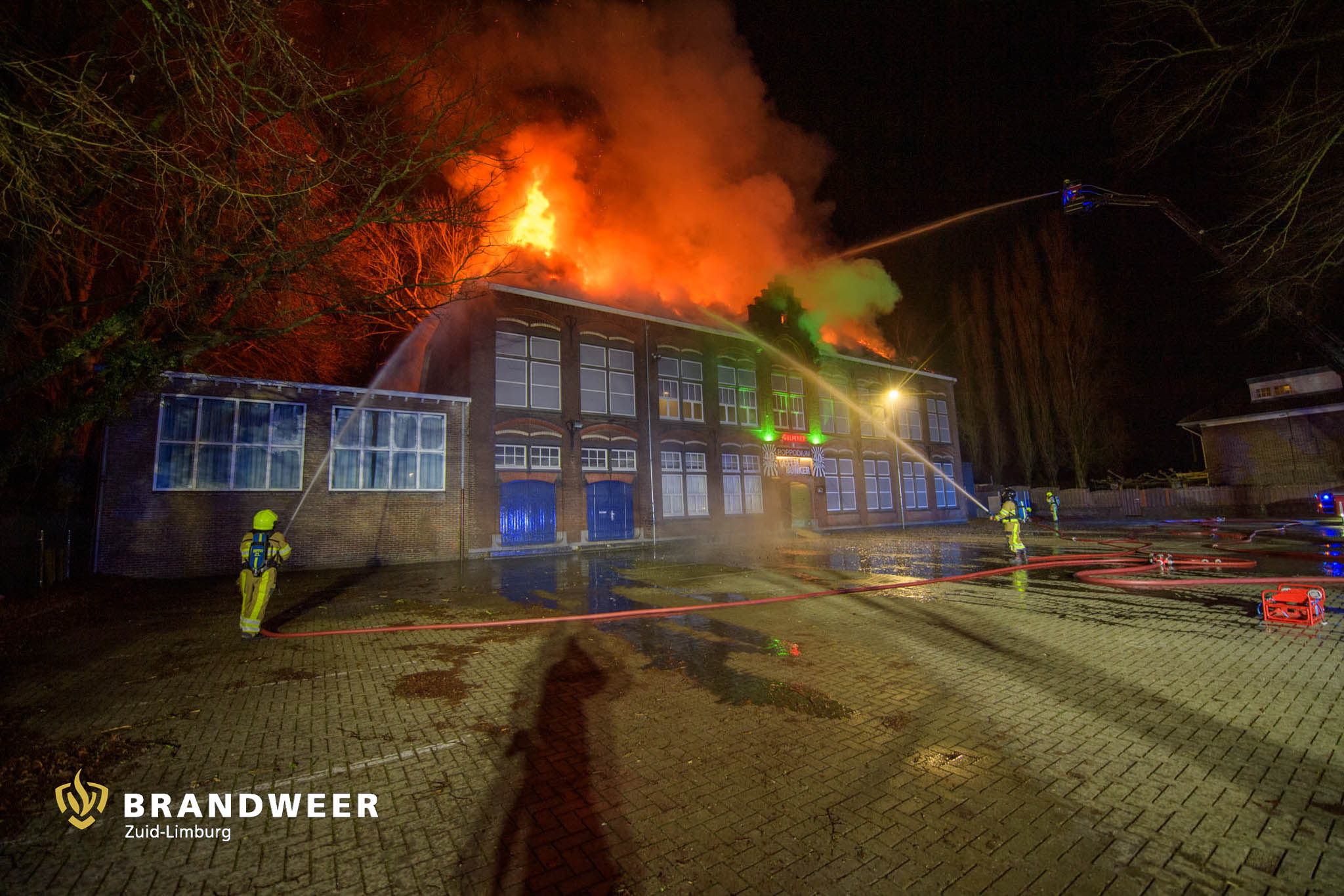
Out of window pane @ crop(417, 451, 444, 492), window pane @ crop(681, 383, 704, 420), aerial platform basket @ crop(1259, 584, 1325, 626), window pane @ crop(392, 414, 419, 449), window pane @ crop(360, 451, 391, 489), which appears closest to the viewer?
aerial platform basket @ crop(1259, 584, 1325, 626)

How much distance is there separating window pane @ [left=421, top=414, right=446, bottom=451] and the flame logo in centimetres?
1449

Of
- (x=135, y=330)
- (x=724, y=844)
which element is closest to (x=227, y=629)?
(x=135, y=330)

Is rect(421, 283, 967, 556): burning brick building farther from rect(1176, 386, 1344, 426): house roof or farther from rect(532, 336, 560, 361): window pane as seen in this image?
rect(1176, 386, 1344, 426): house roof

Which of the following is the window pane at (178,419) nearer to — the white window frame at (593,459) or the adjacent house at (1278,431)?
the white window frame at (593,459)

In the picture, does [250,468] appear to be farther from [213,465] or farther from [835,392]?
[835,392]

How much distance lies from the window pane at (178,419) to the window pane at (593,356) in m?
11.5

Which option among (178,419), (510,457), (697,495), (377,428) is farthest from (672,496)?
(178,419)

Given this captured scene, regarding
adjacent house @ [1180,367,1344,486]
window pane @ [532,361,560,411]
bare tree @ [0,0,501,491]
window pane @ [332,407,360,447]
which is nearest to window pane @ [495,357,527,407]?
window pane @ [532,361,560,411]

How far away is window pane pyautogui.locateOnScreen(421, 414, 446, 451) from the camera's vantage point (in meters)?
17.1

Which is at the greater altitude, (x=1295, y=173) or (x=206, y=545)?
(x=1295, y=173)

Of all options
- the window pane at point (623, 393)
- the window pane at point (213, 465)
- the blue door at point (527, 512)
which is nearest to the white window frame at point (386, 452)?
the blue door at point (527, 512)

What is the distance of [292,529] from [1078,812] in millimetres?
17128

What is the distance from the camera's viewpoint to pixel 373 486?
52.5 ft

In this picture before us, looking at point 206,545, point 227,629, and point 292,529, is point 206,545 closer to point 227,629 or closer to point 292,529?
point 292,529
